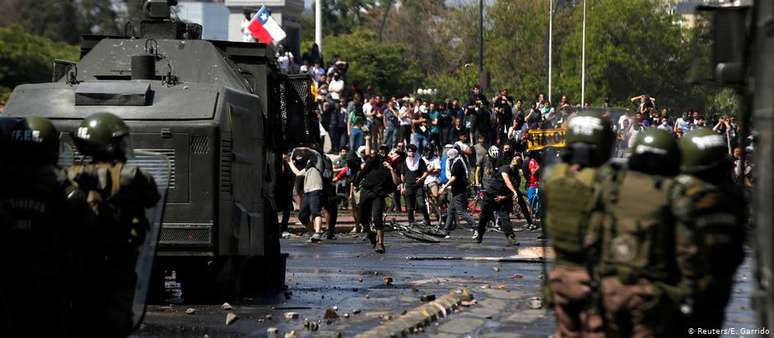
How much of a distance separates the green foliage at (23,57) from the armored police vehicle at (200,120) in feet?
184

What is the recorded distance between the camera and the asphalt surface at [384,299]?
14641mm

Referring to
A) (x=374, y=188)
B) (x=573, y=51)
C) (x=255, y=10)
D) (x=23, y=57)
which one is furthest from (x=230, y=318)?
(x=573, y=51)

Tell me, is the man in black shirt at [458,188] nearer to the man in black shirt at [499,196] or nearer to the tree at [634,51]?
the man in black shirt at [499,196]

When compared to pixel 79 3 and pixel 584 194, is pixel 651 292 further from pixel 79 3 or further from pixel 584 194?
pixel 79 3

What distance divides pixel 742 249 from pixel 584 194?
1026 mm

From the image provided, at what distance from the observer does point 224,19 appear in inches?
4338

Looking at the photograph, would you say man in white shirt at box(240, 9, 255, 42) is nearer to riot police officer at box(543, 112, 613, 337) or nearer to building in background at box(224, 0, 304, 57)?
building in background at box(224, 0, 304, 57)

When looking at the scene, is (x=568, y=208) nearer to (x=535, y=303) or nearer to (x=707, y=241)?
(x=707, y=241)

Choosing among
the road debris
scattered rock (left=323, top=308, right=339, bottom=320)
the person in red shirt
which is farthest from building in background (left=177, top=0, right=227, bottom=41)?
scattered rock (left=323, top=308, right=339, bottom=320)

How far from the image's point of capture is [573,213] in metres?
10.0

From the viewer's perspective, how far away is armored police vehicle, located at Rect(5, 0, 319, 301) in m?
16.4

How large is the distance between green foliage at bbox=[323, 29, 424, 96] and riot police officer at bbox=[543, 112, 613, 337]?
6982cm

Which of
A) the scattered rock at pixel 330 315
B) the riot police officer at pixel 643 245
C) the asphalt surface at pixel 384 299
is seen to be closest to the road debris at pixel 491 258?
the asphalt surface at pixel 384 299

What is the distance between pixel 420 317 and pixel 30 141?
16.4 feet
